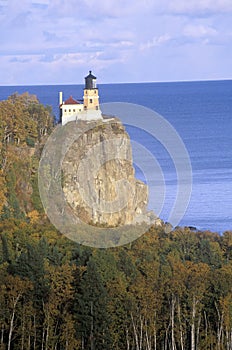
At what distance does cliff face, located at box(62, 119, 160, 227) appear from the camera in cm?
4609

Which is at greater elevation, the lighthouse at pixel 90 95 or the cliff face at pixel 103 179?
the lighthouse at pixel 90 95

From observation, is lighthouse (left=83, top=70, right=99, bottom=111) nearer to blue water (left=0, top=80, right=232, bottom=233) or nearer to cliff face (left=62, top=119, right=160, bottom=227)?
cliff face (left=62, top=119, right=160, bottom=227)

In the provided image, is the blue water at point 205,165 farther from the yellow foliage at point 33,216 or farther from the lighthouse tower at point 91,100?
the yellow foliage at point 33,216

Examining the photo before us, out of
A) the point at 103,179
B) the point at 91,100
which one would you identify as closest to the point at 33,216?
the point at 103,179

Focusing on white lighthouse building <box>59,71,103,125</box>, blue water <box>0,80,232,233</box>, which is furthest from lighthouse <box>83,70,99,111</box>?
blue water <box>0,80,232,233</box>

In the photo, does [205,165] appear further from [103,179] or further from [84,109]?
[103,179]

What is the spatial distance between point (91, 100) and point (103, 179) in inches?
184

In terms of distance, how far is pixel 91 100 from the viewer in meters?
49.6

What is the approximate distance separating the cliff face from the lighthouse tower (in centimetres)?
58

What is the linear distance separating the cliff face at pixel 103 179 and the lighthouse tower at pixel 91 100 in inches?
22.7

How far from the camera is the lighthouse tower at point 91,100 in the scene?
159 ft

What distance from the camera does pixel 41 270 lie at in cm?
2805

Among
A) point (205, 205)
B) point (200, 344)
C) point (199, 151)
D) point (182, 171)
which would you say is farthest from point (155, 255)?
point (199, 151)

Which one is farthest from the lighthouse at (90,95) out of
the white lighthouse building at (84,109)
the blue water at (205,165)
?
the blue water at (205,165)
